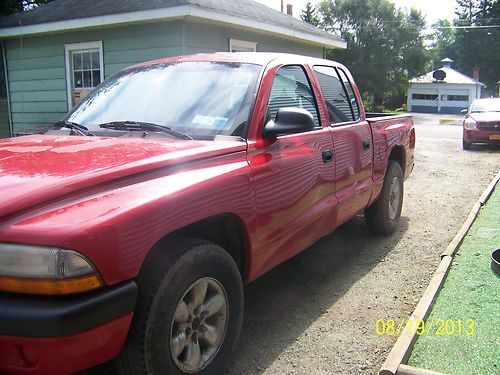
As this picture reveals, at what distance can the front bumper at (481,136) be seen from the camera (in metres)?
13.7

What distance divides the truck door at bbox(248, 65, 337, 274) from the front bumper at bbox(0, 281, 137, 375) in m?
1.19

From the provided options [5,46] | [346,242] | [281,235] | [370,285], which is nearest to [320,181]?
[281,235]

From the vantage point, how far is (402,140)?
5660mm

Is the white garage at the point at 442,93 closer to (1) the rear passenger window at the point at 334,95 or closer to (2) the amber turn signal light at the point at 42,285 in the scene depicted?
(1) the rear passenger window at the point at 334,95

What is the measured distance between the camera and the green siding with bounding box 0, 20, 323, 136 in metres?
8.64

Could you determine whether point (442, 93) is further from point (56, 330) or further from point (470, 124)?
point (56, 330)

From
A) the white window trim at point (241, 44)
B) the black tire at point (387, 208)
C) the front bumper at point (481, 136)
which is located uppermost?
the white window trim at point (241, 44)

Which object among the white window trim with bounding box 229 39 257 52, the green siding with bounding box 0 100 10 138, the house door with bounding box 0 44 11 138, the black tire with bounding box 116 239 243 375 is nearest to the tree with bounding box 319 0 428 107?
the white window trim with bounding box 229 39 257 52

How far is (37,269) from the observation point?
6.34 ft

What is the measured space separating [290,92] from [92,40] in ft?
23.3

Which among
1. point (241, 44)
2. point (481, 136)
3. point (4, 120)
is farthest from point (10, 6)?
point (481, 136)

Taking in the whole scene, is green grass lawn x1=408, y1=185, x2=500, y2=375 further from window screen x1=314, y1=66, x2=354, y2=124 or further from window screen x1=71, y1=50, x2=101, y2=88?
window screen x1=71, y1=50, x2=101, y2=88
